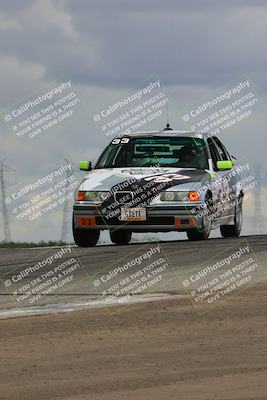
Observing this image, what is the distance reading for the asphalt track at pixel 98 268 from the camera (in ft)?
49.7

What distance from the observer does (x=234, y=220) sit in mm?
24234

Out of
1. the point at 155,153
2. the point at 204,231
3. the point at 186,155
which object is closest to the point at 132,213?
the point at 204,231

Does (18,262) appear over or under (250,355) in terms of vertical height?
under

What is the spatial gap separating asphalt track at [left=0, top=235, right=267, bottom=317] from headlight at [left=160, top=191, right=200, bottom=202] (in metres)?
0.72

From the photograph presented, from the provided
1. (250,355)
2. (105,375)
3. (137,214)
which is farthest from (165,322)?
(137,214)

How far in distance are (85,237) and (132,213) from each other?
1.19 m

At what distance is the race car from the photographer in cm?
2125

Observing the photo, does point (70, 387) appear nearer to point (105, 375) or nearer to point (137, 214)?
point (105, 375)

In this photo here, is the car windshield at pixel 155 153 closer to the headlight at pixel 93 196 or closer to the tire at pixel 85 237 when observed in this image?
the headlight at pixel 93 196

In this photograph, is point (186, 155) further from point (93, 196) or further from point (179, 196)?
point (93, 196)

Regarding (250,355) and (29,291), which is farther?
(29,291)

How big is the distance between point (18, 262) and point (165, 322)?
6822 millimetres

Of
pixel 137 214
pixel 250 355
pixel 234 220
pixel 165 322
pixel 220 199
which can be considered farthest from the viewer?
pixel 234 220

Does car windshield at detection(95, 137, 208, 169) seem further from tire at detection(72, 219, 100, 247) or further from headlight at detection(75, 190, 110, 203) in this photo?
tire at detection(72, 219, 100, 247)
